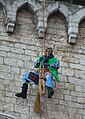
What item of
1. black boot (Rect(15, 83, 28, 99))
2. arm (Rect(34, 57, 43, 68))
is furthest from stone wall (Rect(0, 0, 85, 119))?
arm (Rect(34, 57, 43, 68))

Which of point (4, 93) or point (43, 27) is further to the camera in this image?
point (43, 27)

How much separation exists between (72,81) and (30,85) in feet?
2.69

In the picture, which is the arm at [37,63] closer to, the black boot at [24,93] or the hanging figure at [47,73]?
the hanging figure at [47,73]

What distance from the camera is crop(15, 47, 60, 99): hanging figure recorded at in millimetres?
14008

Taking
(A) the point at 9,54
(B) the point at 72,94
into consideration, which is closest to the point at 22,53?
(A) the point at 9,54

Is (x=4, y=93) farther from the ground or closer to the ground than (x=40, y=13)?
closer to the ground

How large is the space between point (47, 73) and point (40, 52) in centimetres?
62

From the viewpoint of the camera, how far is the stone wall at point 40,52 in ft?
45.9

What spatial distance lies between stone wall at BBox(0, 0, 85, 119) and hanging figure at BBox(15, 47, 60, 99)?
0.15 m

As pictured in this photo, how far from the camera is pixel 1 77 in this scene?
14.2 metres

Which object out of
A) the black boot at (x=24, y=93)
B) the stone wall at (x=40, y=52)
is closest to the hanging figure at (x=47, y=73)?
the black boot at (x=24, y=93)

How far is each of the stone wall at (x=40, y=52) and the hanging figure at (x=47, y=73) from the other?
147 mm

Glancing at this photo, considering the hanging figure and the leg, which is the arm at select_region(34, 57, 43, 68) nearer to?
the hanging figure

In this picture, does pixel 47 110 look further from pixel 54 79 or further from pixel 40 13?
pixel 40 13
